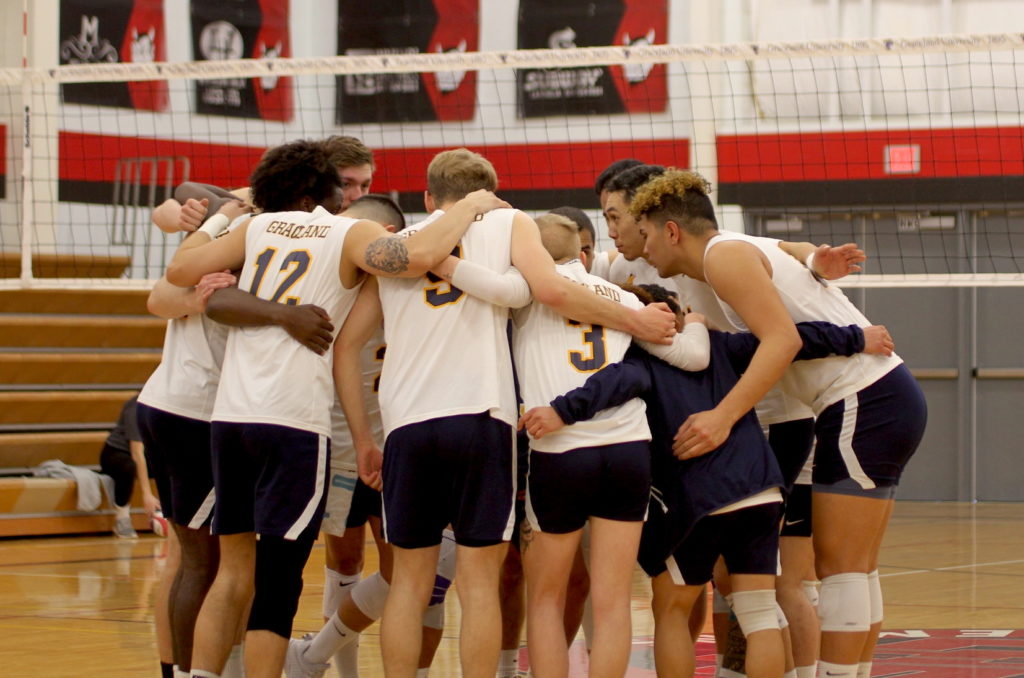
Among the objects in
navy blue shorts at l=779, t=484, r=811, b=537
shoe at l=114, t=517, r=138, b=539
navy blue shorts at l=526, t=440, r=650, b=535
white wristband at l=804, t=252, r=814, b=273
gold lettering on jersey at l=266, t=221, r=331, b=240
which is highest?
gold lettering on jersey at l=266, t=221, r=331, b=240

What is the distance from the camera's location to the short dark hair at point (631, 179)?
4383mm

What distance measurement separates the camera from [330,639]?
14.9ft

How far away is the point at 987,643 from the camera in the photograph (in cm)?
579

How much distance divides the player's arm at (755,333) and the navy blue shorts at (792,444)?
0.52 metres

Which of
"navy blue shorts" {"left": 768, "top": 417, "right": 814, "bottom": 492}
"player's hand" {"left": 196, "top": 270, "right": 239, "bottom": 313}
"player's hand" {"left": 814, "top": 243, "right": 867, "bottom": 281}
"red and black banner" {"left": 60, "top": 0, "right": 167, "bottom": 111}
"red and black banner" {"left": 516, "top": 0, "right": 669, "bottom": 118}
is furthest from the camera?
"red and black banner" {"left": 60, "top": 0, "right": 167, "bottom": 111}

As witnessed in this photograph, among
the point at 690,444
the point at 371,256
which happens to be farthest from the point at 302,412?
the point at 690,444


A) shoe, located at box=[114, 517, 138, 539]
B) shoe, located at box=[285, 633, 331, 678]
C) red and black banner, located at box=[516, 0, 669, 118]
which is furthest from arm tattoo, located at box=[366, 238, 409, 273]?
red and black banner, located at box=[516, 0, 669, 118]

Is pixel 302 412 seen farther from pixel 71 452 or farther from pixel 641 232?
pixel 71 452

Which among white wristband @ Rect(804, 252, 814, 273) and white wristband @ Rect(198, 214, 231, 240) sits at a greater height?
white wristband @ Rect(198, 214, 231, 240)

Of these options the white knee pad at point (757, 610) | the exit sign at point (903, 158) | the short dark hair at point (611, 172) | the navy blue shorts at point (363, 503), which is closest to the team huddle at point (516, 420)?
the white knee pad at point (757, 610)

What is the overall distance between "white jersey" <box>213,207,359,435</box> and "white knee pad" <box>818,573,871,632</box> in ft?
5.51

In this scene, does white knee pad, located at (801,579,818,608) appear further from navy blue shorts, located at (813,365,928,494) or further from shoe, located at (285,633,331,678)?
shoe, located at (285,633,331,678)

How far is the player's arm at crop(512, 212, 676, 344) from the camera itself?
3.86 metres

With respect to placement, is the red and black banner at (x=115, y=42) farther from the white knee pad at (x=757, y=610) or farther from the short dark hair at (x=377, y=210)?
the white knee pad at (x=757, y=610)
